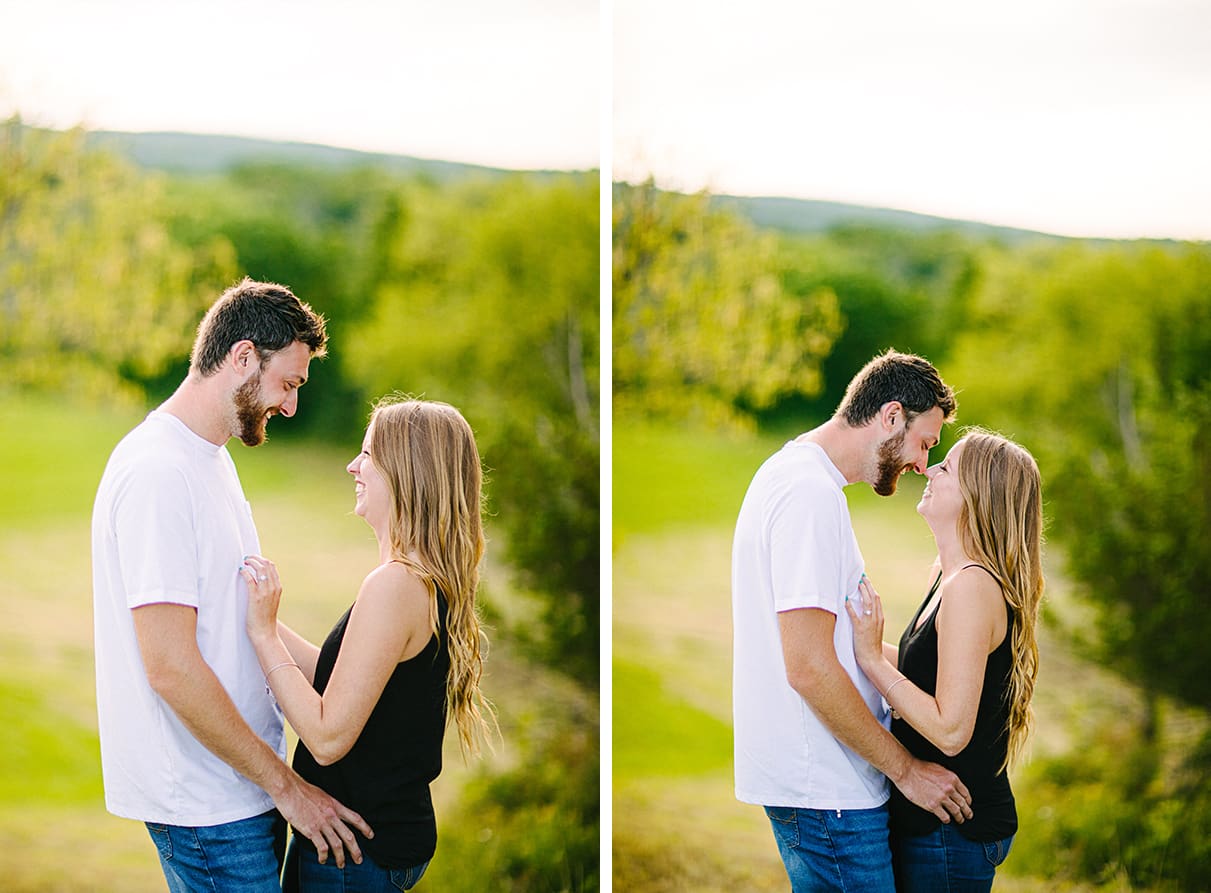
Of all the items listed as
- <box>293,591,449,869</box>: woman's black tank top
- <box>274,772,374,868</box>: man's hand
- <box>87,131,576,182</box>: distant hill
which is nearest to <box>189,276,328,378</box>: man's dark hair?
<box>293,591,449,869</box>: woman's black tank top

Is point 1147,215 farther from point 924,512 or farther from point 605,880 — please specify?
point 605,880

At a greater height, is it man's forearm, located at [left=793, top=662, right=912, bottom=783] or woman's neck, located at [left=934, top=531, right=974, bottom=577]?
woman's neck, located at [left=934, top=531, right=974, bottom=577]

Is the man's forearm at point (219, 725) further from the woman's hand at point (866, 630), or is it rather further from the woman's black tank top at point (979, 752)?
the woman's black tank top at point (979, 752)

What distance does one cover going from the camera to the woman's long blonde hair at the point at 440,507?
2668 millimetres

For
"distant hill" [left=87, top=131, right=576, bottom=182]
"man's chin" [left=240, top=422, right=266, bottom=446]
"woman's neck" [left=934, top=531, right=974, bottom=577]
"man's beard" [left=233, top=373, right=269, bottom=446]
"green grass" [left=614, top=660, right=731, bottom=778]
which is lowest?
"green grass" [left=614, top=660, right=731, bottom=778]

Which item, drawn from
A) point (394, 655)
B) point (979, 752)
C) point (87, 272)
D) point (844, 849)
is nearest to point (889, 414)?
point (979, 752)

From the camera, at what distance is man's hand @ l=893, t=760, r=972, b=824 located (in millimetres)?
2924

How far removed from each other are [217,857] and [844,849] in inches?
57.9

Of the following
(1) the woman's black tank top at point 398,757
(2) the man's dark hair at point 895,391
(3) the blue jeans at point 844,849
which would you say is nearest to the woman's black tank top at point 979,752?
(3) the blue jeans at point 844,849

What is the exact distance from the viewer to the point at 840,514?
2.96m

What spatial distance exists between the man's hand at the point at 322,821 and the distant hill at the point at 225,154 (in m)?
2.02

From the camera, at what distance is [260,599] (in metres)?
2.65

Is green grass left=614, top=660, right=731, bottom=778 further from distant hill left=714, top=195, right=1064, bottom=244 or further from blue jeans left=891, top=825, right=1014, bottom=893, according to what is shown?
distant hill left=714, top=195, right=1064, bottom=244

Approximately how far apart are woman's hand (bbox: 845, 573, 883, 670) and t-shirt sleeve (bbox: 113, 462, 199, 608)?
5.17 feet
